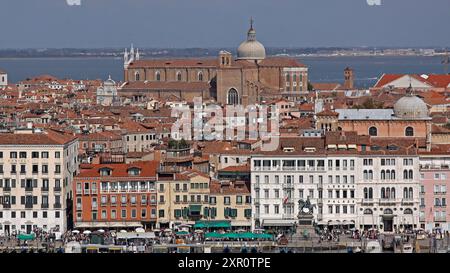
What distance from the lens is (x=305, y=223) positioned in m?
17.0

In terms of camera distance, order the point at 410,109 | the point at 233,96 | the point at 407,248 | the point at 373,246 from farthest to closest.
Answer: the point at 233,96 < the point at 410,109 < the point at 407,248 < the point at 373,246

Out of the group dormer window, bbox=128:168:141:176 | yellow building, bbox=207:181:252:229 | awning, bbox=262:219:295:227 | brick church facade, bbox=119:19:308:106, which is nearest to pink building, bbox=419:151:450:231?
awning, bbox=262:219:295:227

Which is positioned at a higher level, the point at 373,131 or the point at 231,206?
the point at 373,131

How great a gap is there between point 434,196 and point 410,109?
635 centimetres

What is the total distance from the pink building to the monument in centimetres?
201

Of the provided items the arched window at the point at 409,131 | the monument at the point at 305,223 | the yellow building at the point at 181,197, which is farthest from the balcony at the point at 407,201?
the arched window at the point at 409,131

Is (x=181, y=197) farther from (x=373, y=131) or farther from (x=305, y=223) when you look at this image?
(x=373, y=131)

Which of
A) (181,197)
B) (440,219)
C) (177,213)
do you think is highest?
(181,197)

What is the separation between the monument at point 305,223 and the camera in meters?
16.6

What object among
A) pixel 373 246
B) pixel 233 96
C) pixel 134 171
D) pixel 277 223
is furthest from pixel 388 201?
pixel 233 96

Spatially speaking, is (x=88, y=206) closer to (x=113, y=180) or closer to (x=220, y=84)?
(x=113, y=180)

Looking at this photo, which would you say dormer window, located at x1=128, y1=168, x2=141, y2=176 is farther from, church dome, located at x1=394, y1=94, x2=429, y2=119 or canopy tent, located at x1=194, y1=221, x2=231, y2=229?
church dome, located at x1=394, y1=94, x2=429, y2=119
